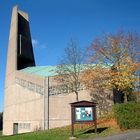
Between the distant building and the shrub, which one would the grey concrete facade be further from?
the shrub

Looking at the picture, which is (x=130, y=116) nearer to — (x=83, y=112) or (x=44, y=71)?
(x=83, y=112)

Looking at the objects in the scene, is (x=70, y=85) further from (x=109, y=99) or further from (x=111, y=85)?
(x=111, y=85)

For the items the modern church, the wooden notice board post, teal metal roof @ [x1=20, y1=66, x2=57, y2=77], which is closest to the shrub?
the wooden notice board post

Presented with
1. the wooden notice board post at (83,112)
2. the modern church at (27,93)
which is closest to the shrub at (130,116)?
the wooden notice board post at (83,112)

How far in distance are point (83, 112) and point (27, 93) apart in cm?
2570

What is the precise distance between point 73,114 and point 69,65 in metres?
15.0

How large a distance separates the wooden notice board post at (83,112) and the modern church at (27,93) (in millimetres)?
18435

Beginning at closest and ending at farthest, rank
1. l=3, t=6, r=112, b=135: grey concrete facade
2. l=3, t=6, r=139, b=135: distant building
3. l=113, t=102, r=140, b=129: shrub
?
l=113, t=102, r=140, b=129: shrub → l=3, t=6, r=139, b=135: distant building → l=3, t=6, r=112, b=135: grey concrete facade

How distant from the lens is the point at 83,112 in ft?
65.2

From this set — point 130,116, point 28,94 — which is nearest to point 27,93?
point 28,94

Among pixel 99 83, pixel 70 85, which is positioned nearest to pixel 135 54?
pixel 99 83

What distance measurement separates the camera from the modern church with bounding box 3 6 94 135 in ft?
130

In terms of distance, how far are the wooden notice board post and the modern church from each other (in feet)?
60.5

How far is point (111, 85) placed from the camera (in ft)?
101
